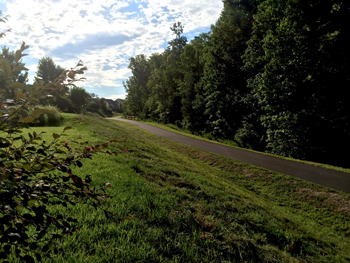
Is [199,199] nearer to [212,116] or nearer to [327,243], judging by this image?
[327,243]

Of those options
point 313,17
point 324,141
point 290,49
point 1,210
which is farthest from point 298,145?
point 1,210

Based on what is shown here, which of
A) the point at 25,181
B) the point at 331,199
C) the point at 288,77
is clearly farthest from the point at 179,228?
the point at 288,77

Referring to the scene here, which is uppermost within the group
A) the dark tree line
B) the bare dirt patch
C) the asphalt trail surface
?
the dark tree line

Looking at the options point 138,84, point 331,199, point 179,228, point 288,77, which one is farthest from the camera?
point 138,84

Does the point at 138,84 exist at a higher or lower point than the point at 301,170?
higher

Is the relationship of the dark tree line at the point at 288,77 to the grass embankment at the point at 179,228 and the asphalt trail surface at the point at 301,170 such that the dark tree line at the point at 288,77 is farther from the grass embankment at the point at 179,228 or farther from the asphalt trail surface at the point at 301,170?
the grass embankment at the point at 179,228

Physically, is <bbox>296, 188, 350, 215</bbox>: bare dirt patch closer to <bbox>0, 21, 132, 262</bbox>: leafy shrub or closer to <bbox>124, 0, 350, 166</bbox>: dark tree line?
<bbox>124, 0, 350, 166</bbox>: dark tree line

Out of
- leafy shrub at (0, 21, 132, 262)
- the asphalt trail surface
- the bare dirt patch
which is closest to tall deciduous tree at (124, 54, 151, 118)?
the asphalt trail surface

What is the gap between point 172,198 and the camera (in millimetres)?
4250

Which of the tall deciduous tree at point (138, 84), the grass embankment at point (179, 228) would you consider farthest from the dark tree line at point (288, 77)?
the tall deciduous tree at point (138, 84)

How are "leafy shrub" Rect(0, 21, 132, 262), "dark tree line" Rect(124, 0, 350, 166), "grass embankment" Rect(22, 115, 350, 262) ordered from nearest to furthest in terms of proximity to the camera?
"leafy shrub" Rect(0, 21, 132, 262), "grass embankment" Rect(22, 115, 350, 262), "dark tree line" Rect(124, 0, 350, 166)

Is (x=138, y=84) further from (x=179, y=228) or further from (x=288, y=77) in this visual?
(x=179, y=228)

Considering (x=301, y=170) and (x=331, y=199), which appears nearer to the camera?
(x=331, y=199)

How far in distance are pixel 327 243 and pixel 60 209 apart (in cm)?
572
